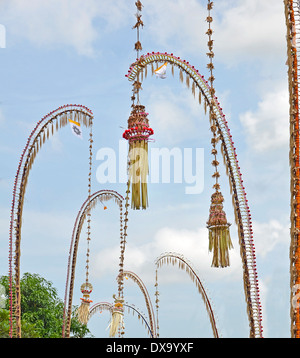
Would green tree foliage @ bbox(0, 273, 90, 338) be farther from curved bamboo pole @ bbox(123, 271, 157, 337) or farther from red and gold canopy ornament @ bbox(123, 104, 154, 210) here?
red and gold canopy ornament @ bbox(123, 104, 154, 210)

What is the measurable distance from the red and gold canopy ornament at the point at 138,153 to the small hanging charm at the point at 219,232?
1.53 m

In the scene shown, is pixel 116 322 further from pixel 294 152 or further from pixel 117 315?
pixel 294 152

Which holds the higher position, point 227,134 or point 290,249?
point 227,134

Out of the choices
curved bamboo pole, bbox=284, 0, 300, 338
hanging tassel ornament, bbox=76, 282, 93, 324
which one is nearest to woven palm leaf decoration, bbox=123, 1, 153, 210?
curved bamboo pole, bbox=284, 0, 300, 338

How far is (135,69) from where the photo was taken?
8.72 metres

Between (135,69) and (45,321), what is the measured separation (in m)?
23.4

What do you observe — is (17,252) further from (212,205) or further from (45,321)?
(45,321)

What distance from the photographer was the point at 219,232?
8.43 meters

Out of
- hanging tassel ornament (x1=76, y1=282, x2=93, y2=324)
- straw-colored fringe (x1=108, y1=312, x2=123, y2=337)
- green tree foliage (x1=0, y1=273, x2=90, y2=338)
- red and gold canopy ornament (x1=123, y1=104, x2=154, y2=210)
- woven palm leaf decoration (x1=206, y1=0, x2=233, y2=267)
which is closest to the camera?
red and gold canopy ornament (x1=123, y1=104, x2=154, y2=210)

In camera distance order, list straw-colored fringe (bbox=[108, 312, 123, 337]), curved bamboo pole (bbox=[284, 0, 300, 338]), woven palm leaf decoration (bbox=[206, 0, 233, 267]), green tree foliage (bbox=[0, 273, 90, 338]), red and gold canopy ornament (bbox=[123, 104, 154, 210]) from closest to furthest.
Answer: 1. curved bamboo pole (bbox=[284, 0, 300, 338])
2. red and gold canopy ornament (bbox=[123, 104, 154, 210])
3. woven palm leaf decoration (bbox=[206, 0, 233, 267])
4. straw-colored fringe (bbox=[108, 312, 123, 337])
5. green tree foliage (bbox=[0, 273, 90, 338])

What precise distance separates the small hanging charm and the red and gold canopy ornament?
153cm

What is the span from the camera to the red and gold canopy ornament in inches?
290

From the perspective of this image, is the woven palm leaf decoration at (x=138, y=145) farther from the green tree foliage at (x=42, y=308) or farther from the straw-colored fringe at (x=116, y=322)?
the green tree foliage at (x=42, y=308)
